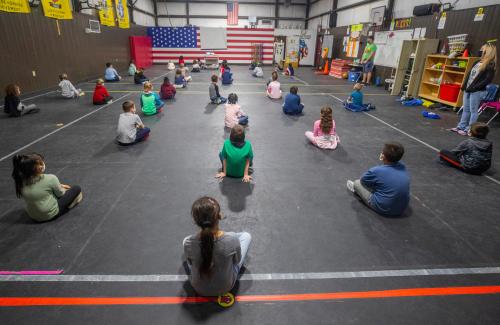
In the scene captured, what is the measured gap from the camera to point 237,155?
432cm

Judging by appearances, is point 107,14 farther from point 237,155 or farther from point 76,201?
point 237,155

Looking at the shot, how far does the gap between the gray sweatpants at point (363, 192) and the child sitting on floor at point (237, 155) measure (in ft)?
5.30

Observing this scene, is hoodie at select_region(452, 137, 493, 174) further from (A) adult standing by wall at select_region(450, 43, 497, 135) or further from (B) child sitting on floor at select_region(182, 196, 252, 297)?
(B) child sitting on floor at select_region(182, 196, 252, 297)

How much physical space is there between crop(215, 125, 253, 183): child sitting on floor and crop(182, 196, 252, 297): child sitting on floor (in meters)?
2.13

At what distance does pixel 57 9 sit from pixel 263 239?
→ 14.5 meters

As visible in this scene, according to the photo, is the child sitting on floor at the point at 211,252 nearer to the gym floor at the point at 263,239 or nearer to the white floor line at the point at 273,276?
the gym floor at the point at 263,239

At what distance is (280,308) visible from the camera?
2389mm

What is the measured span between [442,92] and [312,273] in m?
9.86

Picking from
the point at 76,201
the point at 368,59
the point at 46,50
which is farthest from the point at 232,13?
the point at 76,201

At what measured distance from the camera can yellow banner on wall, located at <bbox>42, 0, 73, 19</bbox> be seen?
1149 cm

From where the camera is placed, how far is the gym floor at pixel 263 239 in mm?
2381

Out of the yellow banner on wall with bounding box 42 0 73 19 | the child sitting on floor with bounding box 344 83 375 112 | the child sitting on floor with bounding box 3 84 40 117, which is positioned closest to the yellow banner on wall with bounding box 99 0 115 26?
the yellow banner on wall with bounding box 42 0 73 19

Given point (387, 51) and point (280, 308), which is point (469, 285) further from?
point (387, 51)

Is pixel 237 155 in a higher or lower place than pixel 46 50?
lower
